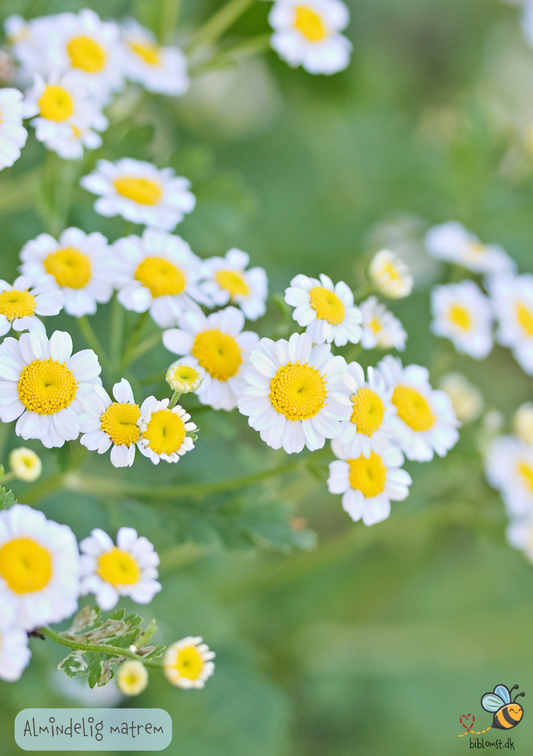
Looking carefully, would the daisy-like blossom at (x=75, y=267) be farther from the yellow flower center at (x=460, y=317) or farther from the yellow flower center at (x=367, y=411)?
the yellow flower center at (x=460, y=317)

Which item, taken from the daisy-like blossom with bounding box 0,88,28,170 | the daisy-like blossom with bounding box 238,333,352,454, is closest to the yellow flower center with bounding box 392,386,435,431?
the daisy-like blossom with bounding box 238,333,352,454

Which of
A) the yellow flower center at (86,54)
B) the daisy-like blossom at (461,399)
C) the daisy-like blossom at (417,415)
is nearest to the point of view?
the daisy-like blossom at (417,415)

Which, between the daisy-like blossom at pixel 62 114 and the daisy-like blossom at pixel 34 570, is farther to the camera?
the daisy-like blossom at pixel 62 114

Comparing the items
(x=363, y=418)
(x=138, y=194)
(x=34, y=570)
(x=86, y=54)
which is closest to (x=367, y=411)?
(x=363, y=418)

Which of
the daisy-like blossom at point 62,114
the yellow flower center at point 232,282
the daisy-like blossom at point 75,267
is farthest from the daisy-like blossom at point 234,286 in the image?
the daisy-like blossom at point 62,114

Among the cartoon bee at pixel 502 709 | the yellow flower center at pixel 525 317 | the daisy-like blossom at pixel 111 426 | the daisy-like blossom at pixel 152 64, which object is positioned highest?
the daisy-like blossom at pixel 152 64

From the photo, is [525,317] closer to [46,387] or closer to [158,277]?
[158,277]
